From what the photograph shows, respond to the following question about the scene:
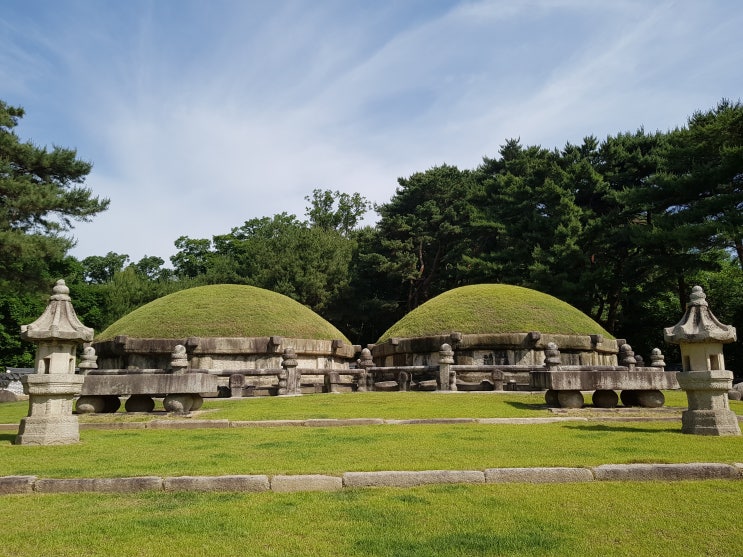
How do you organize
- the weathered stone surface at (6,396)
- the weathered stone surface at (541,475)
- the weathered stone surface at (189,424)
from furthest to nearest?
the weathered stone surface at (6,396) → the weathered stone surface at (189,424) → the weathered stone surface at (541,475)

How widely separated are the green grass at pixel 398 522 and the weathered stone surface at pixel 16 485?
0.18 metres

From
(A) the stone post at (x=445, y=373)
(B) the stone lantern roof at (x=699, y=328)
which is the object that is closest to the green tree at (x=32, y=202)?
(A) the stone post at (x=445, y=373)

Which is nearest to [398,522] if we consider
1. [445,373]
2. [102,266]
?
[445,373]

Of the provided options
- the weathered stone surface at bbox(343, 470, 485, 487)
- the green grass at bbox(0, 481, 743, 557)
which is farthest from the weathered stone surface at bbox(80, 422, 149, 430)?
the weathered stone surface at bbox(343, 470, 485, 487)

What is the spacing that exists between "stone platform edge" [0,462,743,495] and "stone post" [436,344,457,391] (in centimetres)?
1241

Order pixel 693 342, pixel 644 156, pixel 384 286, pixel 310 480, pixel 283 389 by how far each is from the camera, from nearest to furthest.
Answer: pixel 310 480 < pixel 693 342 < pixel 283 389 < pixel 644 156 < pixel 384 286

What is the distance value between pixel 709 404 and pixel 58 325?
9888 mm

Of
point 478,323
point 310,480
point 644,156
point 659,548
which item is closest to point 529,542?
point 659,548

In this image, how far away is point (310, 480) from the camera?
5383 millimetres

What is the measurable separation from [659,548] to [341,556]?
79.8 inches

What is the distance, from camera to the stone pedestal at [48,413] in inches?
329

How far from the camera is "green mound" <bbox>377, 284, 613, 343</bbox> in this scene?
2278 centimetres

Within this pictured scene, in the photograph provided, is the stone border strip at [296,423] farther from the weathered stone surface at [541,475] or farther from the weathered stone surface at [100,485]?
the weathered stone surface at [100,485]

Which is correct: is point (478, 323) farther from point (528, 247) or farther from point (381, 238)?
point (381, 238)
